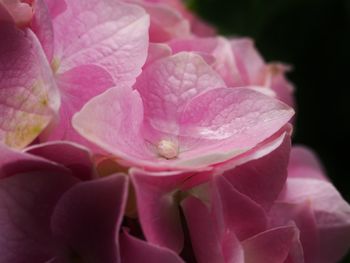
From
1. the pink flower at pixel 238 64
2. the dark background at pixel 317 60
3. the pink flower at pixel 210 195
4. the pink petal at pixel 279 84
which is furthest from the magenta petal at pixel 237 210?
the dark background at pixel 317 60

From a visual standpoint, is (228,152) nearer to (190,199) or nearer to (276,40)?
(190,199)

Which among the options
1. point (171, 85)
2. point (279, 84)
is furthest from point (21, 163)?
point (279, 84)

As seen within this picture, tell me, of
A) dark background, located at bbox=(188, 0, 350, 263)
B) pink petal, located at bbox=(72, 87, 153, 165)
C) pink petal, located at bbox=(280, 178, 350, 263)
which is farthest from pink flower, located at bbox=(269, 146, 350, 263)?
dark background, located at bbox=(188, 0, 350, 263)

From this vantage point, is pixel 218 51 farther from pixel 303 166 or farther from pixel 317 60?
pixel 317 60

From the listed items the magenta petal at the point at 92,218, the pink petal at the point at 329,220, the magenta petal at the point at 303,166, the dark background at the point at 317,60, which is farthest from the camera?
the dark background at the point at 317,60

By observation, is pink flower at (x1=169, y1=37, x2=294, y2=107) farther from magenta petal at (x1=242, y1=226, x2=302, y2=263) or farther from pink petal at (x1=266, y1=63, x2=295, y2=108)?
magenta petal at (x1=242, y1=226, x2=302, y2=263)

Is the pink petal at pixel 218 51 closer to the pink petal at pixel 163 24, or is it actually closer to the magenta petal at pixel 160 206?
the pink petal at pixel 163 24

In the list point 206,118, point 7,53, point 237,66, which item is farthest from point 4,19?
point 237,66

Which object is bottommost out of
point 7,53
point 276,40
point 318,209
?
point 276,40
